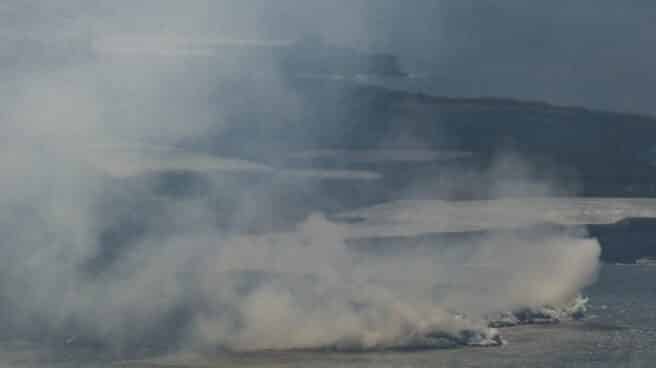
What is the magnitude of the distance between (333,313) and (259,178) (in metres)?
17.4

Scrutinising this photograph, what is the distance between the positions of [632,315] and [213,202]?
16739mm

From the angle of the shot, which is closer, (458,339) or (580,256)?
(458,339)

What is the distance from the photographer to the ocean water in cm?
6347

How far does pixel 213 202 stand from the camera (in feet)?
269

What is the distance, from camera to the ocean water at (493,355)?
6347 cm

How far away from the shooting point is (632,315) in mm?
76375

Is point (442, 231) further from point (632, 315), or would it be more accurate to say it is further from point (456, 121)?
point (632, 315)

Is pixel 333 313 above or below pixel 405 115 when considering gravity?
below

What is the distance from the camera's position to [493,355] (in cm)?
6631

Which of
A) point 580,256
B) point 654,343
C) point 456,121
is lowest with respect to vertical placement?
point 654,343

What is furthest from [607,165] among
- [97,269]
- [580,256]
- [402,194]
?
[97,269]

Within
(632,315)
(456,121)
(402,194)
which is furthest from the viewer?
(402,194)

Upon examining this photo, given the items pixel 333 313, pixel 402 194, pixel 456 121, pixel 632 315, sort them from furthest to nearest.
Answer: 1. pixel 402 194
2. pixel 456 121
3. pixel 632 315
4. pixel 333 313

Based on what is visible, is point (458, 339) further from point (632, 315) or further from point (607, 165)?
point (607, 165)
